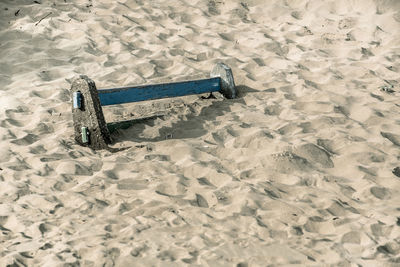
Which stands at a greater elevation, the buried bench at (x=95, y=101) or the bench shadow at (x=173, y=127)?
the buried bench at (x=95, y=101)

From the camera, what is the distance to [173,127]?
483 cm

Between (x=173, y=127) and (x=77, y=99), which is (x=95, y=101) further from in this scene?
(x=173, y=127)

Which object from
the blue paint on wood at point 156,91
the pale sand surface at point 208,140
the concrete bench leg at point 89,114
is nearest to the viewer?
the pale sand surface at point 208,140

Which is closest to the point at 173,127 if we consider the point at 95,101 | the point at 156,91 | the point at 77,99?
the point at 156,91

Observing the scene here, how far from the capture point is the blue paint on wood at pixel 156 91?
4.64 m

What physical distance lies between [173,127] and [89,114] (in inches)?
28.6

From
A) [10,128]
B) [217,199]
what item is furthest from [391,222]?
[10,128]

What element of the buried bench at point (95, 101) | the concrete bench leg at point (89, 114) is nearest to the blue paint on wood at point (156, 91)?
the buried bench at point (95, 101)

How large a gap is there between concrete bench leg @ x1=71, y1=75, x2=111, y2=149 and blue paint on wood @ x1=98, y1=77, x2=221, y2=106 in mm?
125

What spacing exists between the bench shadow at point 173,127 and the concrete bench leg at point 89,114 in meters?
0.16

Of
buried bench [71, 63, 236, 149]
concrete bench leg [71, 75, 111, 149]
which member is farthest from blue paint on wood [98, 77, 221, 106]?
concrete bench leg [71, 75, 111, 149]

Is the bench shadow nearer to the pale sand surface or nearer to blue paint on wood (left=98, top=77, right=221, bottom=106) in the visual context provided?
the pale sand surface

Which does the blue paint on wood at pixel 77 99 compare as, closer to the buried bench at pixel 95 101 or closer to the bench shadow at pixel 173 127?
the buried bench at pixel 95 101

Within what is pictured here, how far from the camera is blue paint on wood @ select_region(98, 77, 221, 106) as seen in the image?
15.2 ft
